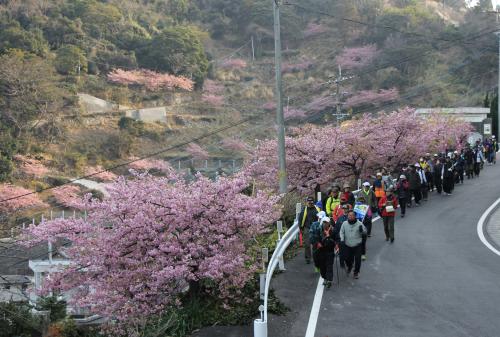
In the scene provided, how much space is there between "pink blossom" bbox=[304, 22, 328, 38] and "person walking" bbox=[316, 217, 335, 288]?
60339 millimetres

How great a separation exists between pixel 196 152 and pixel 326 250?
37.9 m

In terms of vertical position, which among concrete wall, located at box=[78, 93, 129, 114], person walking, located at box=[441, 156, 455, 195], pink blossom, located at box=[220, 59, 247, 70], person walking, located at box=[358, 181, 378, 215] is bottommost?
person walking, located at box=[441, 156, 455, 195]

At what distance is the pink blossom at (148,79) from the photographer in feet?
178

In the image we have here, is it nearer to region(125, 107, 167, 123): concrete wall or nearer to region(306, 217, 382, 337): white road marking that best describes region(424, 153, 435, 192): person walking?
region(306, 217, 382, 337): white road marking

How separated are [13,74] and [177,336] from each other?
3883cm

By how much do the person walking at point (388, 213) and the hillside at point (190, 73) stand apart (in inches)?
1007

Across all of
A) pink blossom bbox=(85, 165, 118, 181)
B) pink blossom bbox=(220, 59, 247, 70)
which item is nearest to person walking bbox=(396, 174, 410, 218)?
pink blossom bbox=(85, 165, 118, 181)

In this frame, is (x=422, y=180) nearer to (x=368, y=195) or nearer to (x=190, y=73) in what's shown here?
(x=368, y=195)

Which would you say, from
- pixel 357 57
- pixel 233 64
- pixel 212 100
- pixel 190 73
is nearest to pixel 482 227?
pixel 212 100

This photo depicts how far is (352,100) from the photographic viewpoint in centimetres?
5656

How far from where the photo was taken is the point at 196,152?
48.6 meters

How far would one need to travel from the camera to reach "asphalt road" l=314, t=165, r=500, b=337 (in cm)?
932

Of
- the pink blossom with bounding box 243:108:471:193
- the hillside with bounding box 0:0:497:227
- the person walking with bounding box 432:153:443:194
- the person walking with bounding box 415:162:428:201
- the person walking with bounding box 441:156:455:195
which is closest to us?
the person walking with bounding box 415:162:428:201

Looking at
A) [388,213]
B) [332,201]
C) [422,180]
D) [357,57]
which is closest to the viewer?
[332,201]
